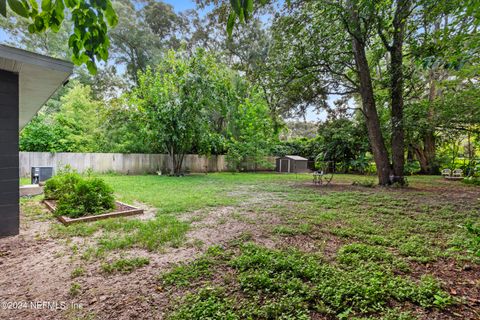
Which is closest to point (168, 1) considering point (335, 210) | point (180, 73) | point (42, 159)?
point (180, 73)

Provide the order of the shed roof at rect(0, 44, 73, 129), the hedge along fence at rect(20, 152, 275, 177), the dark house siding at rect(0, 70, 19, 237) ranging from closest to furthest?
the shed roof at rect(0, 44, 73, 129) → the dark house siding at rect(0, 70, 19, 237) → the hedge along fence at rect(20, 152, 275, 177)

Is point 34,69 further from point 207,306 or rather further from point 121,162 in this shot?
point 121,162

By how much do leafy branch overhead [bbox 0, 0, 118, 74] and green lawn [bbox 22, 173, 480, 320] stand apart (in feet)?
5.84

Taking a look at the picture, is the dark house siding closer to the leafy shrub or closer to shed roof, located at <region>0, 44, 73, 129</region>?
shed roof, located at <region>0, 44, 73, 129</region>

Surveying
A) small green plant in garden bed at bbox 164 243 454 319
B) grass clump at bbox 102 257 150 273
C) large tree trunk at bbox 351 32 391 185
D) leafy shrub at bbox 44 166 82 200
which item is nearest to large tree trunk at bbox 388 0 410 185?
large tree trunk at bbox 351 32 391 185

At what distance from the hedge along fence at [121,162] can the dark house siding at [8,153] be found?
25.4 ft

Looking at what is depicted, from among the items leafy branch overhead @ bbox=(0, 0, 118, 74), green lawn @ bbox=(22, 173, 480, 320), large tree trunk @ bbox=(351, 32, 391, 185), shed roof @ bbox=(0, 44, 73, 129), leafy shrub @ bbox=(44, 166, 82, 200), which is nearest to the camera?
leafy branch overhead @ bbox=(0, 0, 118, 74)

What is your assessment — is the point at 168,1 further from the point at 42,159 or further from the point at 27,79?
the point at 27,79

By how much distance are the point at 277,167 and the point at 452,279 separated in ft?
49.9

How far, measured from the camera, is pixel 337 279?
Result: 2043 mm

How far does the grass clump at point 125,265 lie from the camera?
2289mm

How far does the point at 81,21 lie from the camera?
128 centimetres

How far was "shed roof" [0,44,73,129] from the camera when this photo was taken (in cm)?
268

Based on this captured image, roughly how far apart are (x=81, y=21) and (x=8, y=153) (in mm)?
2946
